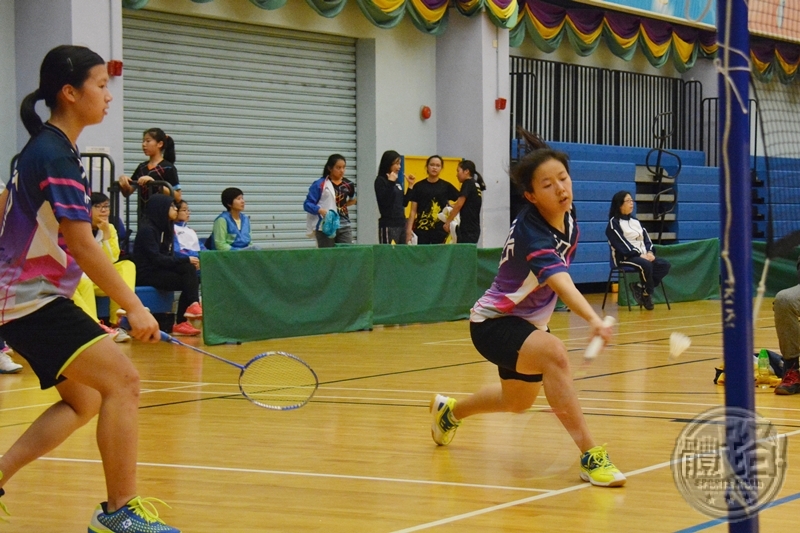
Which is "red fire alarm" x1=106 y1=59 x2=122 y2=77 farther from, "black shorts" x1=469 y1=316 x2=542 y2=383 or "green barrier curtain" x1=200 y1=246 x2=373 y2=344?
"black shorts" x1=469 y1=316 x2=542 y2=383

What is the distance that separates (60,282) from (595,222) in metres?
16.0

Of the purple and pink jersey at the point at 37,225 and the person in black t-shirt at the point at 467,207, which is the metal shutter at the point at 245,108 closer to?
the person in black t-shirt at the point at 467,207

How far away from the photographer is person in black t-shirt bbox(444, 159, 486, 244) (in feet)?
49.5

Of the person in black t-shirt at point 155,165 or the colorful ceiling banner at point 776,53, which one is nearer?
the person in black t-shirt at point 155,165

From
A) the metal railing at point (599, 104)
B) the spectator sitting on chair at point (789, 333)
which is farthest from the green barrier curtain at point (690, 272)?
the spectator sitting on chair at point (789, 333)

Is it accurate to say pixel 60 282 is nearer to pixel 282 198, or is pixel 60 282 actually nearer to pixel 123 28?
pixel 123 28

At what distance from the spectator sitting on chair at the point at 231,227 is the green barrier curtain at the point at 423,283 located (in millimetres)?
1600

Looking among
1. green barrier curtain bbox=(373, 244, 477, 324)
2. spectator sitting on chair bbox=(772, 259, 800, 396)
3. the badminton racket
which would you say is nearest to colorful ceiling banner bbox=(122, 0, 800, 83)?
green barrier curtain bbox=(373, 244, 477, 324)

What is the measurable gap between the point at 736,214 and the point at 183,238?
34.6 ft

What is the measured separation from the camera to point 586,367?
9461 mm

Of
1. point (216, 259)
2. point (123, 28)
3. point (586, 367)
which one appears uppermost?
point (123, 28)

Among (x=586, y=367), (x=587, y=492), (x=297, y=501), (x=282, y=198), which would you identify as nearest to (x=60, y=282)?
(x=297, y=501)

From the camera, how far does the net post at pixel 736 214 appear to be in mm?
2713

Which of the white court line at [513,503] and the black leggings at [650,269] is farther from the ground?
the black leggings at [650,269]
